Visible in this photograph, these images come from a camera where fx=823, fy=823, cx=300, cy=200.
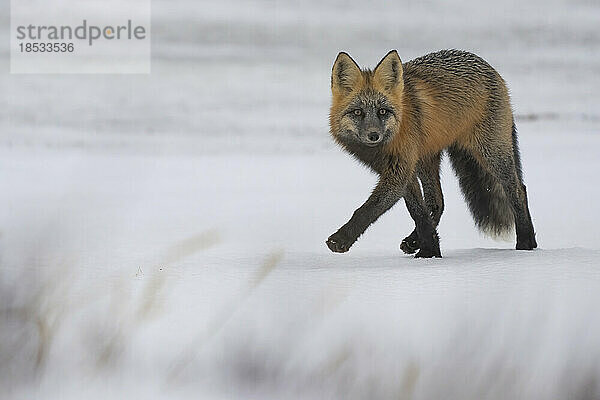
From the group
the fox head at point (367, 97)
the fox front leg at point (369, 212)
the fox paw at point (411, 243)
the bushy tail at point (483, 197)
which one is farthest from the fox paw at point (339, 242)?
the bushy tail at point (483, 197)

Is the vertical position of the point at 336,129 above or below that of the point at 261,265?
above

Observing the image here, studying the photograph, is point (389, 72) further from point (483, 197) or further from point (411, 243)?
point (483, 197)

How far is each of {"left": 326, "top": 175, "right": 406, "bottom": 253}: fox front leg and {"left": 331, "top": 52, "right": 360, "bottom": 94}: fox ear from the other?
413 millimetres

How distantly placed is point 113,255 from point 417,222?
1.32m

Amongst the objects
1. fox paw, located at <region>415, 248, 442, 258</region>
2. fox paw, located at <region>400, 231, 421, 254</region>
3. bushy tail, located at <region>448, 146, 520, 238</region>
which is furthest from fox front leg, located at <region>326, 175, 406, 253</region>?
bushy tail, located at <region>448, 146, 520, 238</region>

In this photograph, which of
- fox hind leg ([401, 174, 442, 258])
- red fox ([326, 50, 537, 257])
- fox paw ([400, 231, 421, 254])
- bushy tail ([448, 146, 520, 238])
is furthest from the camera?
bushy tail ([448, 146, 520, 238])

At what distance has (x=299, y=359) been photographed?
2121mm

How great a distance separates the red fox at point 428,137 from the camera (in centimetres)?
343

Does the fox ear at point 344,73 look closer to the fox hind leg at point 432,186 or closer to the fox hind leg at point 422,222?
the fox hind leg at point 422,222

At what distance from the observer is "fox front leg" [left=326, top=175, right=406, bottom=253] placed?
3.32 meters

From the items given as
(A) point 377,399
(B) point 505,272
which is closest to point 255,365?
(A) point 377,399

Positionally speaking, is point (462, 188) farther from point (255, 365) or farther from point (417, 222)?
point (255, 365)

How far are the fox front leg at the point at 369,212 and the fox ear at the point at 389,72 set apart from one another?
393 mm

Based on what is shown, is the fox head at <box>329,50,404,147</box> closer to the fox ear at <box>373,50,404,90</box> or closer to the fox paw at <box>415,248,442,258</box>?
the fox ear at <box>373,50,404,90</box>
